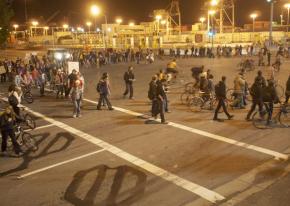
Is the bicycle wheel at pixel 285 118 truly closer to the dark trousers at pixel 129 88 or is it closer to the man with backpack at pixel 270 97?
the man with backpack at pixel 270 97

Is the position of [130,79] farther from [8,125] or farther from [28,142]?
[8,125]

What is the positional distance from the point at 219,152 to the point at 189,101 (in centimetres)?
648

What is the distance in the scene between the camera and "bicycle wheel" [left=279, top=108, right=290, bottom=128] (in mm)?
13278

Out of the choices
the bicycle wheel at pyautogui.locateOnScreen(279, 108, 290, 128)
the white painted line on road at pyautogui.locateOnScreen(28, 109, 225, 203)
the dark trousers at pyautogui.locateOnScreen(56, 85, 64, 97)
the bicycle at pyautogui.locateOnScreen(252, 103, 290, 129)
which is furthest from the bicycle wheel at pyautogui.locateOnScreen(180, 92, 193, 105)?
the dark trousers at pyautogui.locateOnScreen(56, 85, 64, 97)

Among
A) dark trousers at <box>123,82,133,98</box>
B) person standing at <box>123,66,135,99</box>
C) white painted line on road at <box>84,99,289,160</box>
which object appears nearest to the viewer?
white painted line on road at <box>84,99,289,160</box>

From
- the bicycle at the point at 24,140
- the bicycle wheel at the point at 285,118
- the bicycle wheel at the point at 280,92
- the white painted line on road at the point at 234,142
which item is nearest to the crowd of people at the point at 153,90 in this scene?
the bicycle at the point at 24,140

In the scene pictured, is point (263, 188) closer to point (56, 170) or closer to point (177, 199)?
point (177, 199)

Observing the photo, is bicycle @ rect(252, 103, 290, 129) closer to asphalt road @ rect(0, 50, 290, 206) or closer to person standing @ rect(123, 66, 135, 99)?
asphalt road @ rect(0, 50, 290, 206)

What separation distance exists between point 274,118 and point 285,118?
2.35 ft

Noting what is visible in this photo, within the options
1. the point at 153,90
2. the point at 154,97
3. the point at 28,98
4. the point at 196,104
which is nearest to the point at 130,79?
the point at 196,104

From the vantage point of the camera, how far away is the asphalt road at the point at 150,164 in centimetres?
804

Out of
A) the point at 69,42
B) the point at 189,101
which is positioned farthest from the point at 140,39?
the point at 189,101

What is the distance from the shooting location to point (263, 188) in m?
8.27

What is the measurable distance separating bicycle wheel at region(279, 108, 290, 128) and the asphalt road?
63 cm
